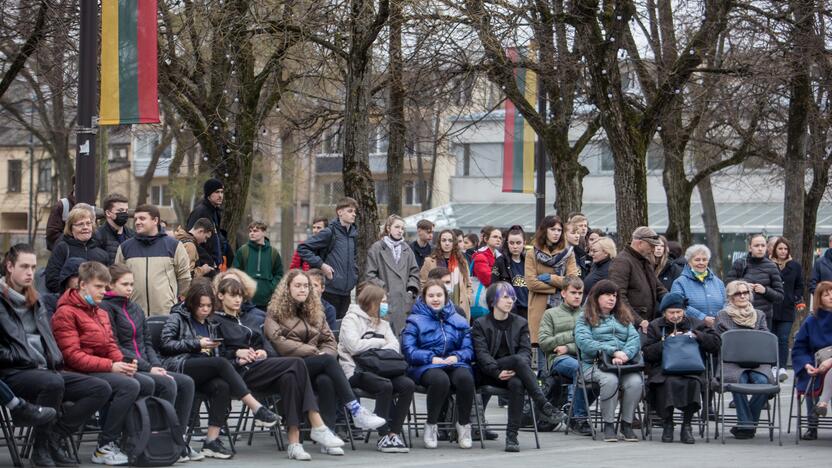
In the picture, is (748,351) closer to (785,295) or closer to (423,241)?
(423,241)

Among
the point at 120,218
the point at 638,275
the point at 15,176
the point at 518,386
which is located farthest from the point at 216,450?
the point at 15,176

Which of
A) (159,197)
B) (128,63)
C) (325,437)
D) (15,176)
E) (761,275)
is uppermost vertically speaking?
(128,63)

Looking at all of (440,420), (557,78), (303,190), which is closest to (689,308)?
(440,420)

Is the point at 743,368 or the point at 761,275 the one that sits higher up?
the point at 761,275

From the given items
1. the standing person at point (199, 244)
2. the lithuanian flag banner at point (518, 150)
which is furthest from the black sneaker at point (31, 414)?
the lithuanian flag banner at point (518, 150)

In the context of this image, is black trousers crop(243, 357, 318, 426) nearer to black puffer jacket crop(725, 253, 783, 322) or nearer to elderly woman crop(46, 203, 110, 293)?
elderly woman crop(46, 203, 110, 293)

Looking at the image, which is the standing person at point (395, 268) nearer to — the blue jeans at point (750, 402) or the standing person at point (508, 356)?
the standing person at point (508, 356)

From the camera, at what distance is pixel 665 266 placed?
16.1m

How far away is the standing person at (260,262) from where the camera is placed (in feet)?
52.4

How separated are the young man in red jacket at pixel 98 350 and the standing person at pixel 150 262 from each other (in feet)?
6.60

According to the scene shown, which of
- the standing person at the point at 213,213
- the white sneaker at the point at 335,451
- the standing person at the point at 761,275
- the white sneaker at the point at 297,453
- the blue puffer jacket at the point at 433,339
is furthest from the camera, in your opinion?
the standing person at the point at 761,275

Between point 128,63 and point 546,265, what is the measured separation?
16.1 feet

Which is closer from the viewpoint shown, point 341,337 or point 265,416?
point 265,416

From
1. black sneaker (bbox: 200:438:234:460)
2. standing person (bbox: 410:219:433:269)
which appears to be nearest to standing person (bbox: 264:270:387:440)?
black sneaker (bbox: 200:438:234:460)
